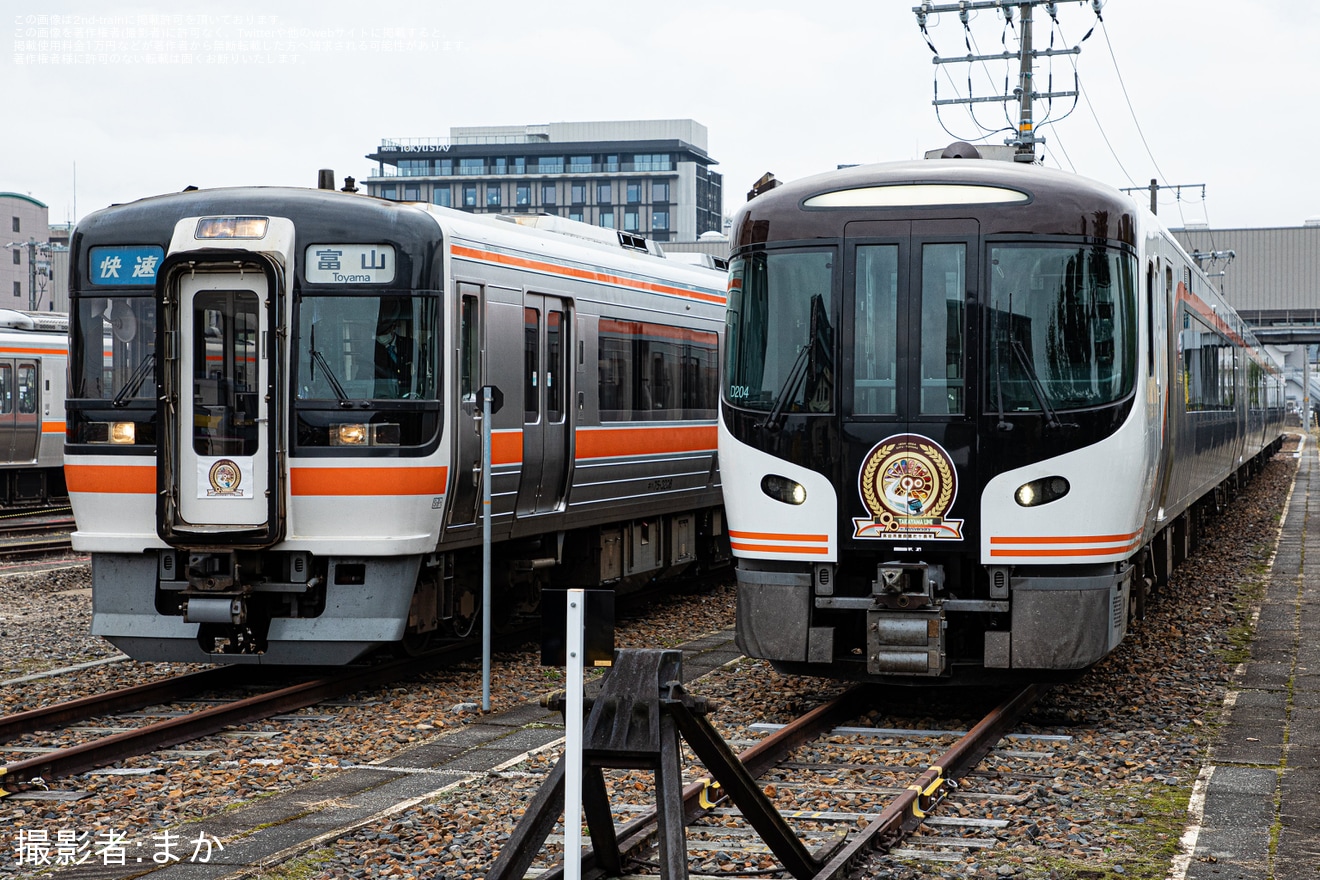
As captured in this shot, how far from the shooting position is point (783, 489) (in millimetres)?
9398

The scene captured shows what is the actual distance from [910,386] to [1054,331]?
0.85 m

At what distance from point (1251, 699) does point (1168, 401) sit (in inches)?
84.8

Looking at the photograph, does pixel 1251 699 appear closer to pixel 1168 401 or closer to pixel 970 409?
pixel 1168 401

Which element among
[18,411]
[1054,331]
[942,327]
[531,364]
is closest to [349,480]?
[531,364]

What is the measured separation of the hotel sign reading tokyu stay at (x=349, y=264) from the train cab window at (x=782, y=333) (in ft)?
7.52

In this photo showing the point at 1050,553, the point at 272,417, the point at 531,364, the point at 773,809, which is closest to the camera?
the point at 773,809

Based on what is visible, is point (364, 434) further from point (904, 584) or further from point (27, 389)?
point (27, 389)

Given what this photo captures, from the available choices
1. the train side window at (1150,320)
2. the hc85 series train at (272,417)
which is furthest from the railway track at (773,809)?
the hc85 series train at (272,417)

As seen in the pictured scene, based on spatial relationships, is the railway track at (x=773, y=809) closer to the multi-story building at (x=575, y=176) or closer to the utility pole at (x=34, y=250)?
the utility pole at (x=34, y=250)

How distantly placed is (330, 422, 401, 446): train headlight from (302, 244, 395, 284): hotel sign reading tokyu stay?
910 millimetres

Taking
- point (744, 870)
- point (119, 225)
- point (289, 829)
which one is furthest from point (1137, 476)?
point (119, 225)

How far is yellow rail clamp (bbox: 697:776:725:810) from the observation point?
7.12 m

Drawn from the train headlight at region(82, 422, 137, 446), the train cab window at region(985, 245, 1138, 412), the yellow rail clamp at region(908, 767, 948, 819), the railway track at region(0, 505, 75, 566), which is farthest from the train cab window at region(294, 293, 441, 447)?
the railway track at region(0, 505, 75, 566)

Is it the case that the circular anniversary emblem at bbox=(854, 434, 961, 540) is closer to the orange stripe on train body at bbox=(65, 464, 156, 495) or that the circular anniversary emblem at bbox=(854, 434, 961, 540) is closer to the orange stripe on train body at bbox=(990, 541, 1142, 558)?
the orange stripe on train body at bbox=(990, 541, 1142, 558)
